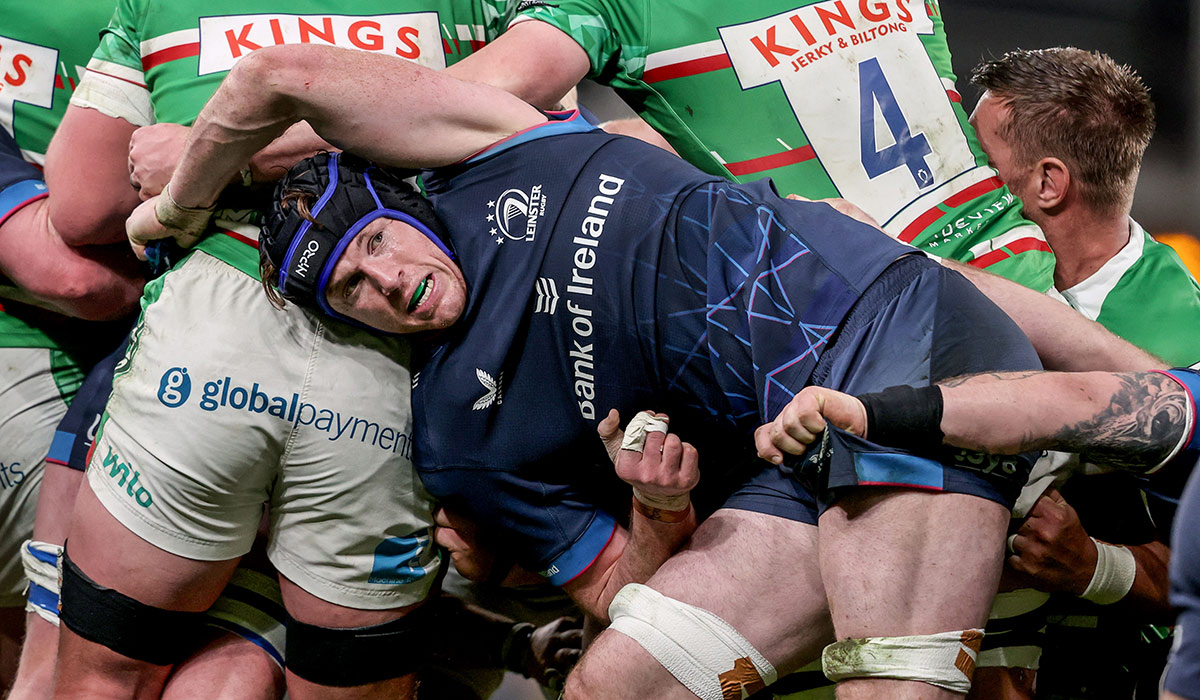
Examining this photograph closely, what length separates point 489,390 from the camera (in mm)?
1932

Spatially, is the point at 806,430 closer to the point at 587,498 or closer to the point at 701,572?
the point at 701,572

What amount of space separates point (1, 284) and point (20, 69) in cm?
47

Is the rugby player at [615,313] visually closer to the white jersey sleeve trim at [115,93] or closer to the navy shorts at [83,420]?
the white jersey sleeve trim at [115,93]

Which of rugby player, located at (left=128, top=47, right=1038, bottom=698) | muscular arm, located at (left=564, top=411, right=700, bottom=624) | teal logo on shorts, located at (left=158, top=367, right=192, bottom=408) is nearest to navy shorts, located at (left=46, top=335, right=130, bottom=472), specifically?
teal logo on shorts, located at (left=158, top=367, right=192, bottom=408)

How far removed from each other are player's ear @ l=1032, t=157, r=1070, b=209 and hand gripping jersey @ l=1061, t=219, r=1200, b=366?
0.19 metres

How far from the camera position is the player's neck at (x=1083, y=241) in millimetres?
2590

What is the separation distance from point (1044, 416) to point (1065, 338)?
436 millimetres

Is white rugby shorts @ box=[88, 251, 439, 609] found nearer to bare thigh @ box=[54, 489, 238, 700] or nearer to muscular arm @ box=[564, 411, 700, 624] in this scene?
bare thigh @ box=[54, 489, 238, 700]

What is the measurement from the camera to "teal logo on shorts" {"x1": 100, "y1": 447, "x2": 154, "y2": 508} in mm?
2004

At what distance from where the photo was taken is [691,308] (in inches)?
71.1

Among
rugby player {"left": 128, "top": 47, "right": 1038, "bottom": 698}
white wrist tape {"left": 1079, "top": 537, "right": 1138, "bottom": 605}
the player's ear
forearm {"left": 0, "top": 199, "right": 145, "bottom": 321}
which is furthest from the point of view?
the player's ear

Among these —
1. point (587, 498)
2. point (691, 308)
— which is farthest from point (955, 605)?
point (587, 498)

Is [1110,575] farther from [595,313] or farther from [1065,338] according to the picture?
[595,313]

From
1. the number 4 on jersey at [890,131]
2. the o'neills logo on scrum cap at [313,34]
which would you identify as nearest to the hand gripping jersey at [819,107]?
the number 4 on jersey at [890,131]
